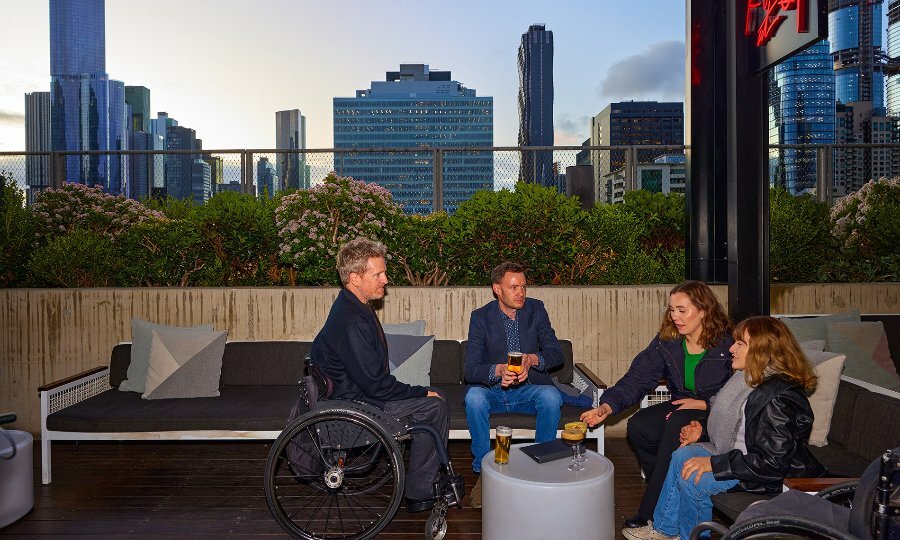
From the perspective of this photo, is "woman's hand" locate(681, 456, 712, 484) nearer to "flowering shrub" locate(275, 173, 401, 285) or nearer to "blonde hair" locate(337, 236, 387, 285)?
"blonde hair" locate(337, 236, 387, 285)

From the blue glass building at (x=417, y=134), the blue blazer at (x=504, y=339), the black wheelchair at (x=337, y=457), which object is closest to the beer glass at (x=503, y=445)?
the black wheelchair at (x=337, y=457)

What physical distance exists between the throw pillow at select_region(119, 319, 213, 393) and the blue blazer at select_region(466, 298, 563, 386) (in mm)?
2014

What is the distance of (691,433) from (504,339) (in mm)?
1348

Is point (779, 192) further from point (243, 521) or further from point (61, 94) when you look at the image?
point (61, 94)

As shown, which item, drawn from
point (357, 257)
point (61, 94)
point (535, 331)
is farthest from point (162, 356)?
point (61, 94)

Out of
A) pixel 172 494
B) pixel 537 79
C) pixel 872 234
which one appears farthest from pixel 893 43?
pixel 537 79

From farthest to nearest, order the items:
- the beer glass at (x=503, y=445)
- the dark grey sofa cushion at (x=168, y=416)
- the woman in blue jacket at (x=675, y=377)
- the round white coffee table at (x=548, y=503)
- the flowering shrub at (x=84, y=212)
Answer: the flowering shrub at (x=84, y=212)
the dark grey sofa cushion at (x=168, y=416)
the woman in blue jacket at (x=675, y=377)
the beer glass at (x=503, y=445)
the round white coffee table at (x=548, y=503)

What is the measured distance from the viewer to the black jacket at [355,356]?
3.35m

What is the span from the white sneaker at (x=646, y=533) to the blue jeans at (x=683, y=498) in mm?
77

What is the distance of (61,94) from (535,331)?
14968 centimetres

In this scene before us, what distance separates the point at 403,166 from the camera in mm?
8125

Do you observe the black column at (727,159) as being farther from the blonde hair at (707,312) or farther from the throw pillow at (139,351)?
the throw pillow at (139,351)

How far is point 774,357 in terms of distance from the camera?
107 inches

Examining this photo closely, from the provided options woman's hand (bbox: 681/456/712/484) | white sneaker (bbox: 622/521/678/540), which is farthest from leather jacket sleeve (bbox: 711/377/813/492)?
white sneaker (bbox: 622/521/678/540)
